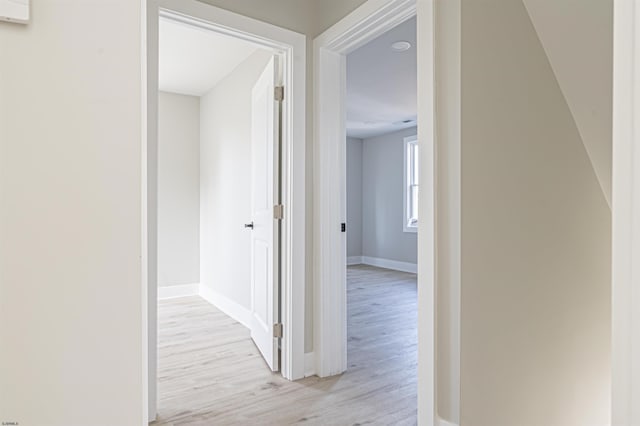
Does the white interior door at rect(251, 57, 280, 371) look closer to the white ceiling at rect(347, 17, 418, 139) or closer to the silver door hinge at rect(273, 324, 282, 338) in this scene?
the silver door hinge at rect(273, 324, 282, 338)

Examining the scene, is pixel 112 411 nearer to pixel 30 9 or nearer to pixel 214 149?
pixel 30 9

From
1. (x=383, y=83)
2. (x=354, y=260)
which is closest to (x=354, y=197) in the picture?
(x=354, y=260)

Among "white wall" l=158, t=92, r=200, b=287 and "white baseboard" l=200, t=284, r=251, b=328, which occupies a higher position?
"white wall" l=158, t=92, r=200, b=287

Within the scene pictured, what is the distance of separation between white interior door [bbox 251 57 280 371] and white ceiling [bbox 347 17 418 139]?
3.87ft

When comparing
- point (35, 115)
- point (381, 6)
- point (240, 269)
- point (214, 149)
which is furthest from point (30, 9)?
point (214, 149)

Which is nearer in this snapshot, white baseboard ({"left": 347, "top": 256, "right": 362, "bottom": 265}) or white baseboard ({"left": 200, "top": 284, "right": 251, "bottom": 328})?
white baseboard ({"left": 200, "top": 284, "right": 251, "bottom": 328})

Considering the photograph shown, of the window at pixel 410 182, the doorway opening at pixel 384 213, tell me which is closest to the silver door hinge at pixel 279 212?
the doorway opening at pixel 384 213

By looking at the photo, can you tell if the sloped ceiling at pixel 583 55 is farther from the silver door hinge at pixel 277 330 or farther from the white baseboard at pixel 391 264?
the white baseboard at pixel 391 264

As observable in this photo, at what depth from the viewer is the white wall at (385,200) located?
699cm

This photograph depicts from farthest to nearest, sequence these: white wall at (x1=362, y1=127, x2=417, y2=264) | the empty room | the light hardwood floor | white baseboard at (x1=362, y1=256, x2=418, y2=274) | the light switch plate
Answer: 1. white wall at (x1=362, y1=127, x2=417, y2=264)
2. white baseboard at (x1=362, y1=256, x2=418, y2=274)
3. the empty room
4. the light hardwood floor
5. the light switch plate

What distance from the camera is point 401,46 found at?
3336mm

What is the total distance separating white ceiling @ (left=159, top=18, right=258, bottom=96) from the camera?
3125 millimetres

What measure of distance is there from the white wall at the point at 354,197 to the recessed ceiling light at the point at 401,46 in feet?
13.9

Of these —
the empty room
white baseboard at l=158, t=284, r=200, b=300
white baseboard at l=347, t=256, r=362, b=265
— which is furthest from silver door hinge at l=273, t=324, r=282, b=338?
white baseboard at l=347, t=256, r=362, b=265
